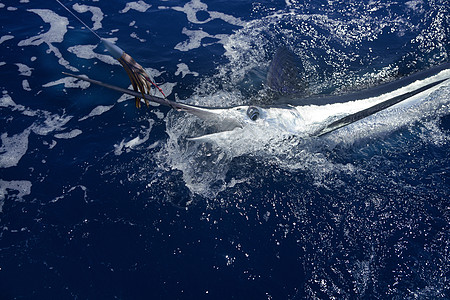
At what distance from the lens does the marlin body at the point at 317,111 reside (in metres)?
5.99

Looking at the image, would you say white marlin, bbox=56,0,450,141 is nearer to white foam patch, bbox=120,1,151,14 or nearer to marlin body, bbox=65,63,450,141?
marlin body, bbox=65,63,450,141

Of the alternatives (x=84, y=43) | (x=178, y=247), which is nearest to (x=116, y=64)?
(x=84, y=43)

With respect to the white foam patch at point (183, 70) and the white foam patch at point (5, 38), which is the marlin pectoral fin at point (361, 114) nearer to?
the white foam patch at point (183, 70)

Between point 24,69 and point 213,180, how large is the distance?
232 inches

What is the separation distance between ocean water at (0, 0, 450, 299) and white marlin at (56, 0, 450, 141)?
235 mm

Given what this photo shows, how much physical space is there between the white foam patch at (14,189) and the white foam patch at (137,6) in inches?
265

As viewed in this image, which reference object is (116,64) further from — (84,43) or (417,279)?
(417,279)

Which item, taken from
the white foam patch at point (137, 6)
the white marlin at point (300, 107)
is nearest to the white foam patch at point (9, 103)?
the white marlin at point (300, 107)

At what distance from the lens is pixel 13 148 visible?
19.7 feet

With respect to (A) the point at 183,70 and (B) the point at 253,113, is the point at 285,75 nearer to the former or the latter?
(B) the point at 253,113

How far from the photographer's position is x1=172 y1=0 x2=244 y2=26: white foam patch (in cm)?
989

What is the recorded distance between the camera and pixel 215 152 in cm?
596

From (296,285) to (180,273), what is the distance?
1.66 m

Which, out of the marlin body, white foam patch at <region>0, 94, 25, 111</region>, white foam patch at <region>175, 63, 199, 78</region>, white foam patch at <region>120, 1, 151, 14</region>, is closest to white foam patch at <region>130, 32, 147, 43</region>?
white foam patch at <region>120, 1, 151, 14</region>
